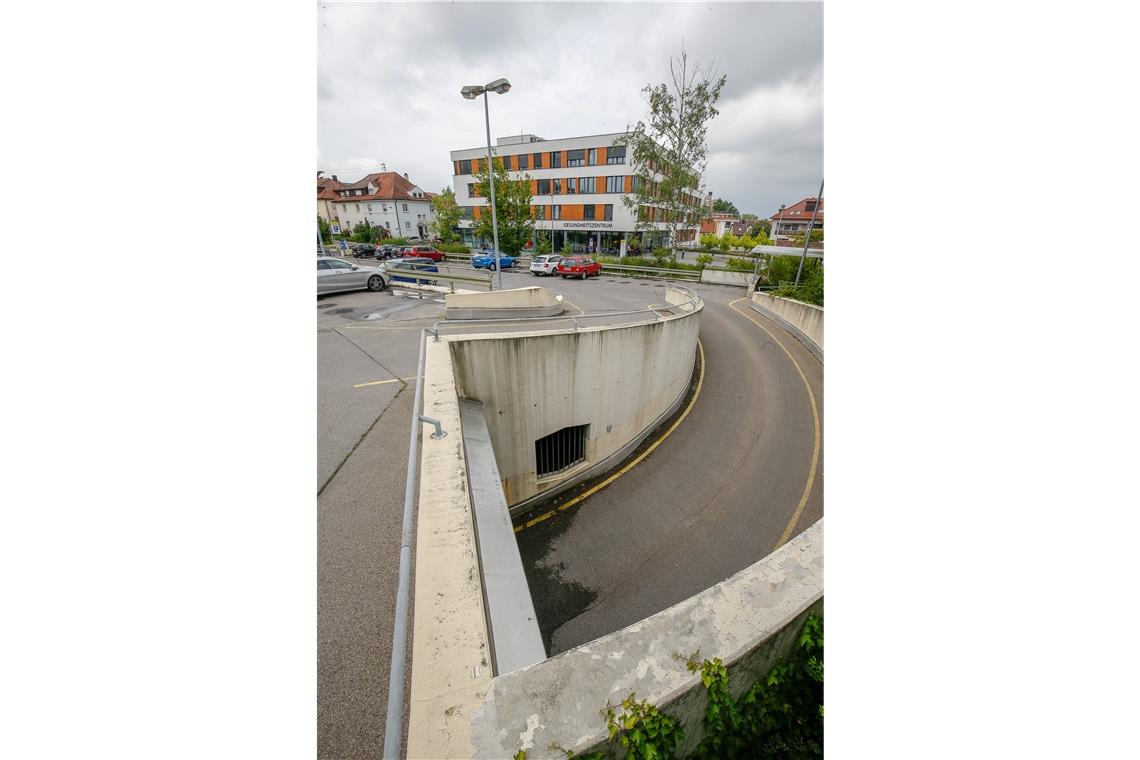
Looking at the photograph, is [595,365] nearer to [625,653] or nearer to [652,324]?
[652,324]

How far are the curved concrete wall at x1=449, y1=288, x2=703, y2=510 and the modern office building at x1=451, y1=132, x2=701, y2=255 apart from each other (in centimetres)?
3028

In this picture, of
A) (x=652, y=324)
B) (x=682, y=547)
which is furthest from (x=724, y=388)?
(x=682, y=547)

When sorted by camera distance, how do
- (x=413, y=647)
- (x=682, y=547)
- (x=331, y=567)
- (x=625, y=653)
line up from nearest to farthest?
1. (x=625, y=653)
2. (x=413, y=647)
3. (x=331, y=567)
4. (x=682, y=547)

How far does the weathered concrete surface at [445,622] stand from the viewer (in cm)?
170

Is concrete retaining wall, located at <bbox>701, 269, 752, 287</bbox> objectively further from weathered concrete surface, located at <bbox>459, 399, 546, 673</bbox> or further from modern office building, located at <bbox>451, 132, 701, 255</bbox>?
weathered concrete surface, located at <bbox>459, 399, 546, 673</bbox>

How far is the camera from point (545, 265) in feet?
91.4

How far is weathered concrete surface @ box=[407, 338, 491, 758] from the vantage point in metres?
1.70

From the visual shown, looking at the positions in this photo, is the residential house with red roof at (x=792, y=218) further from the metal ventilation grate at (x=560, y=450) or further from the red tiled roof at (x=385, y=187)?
the metal ventilation grate at (x=560, y=450)

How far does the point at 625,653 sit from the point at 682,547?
6689mm

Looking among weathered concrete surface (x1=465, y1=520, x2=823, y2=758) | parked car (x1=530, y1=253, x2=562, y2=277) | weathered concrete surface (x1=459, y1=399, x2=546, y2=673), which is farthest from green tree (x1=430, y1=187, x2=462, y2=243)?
weathered concrete surface (x1=465, y1=520, x2=823, y2=758)

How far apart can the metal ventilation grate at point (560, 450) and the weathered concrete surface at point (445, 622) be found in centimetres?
537

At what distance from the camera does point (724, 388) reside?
45.3 feet

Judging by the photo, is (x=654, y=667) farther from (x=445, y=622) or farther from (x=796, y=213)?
(x=796, y=213)

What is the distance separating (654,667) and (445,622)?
1210mm
